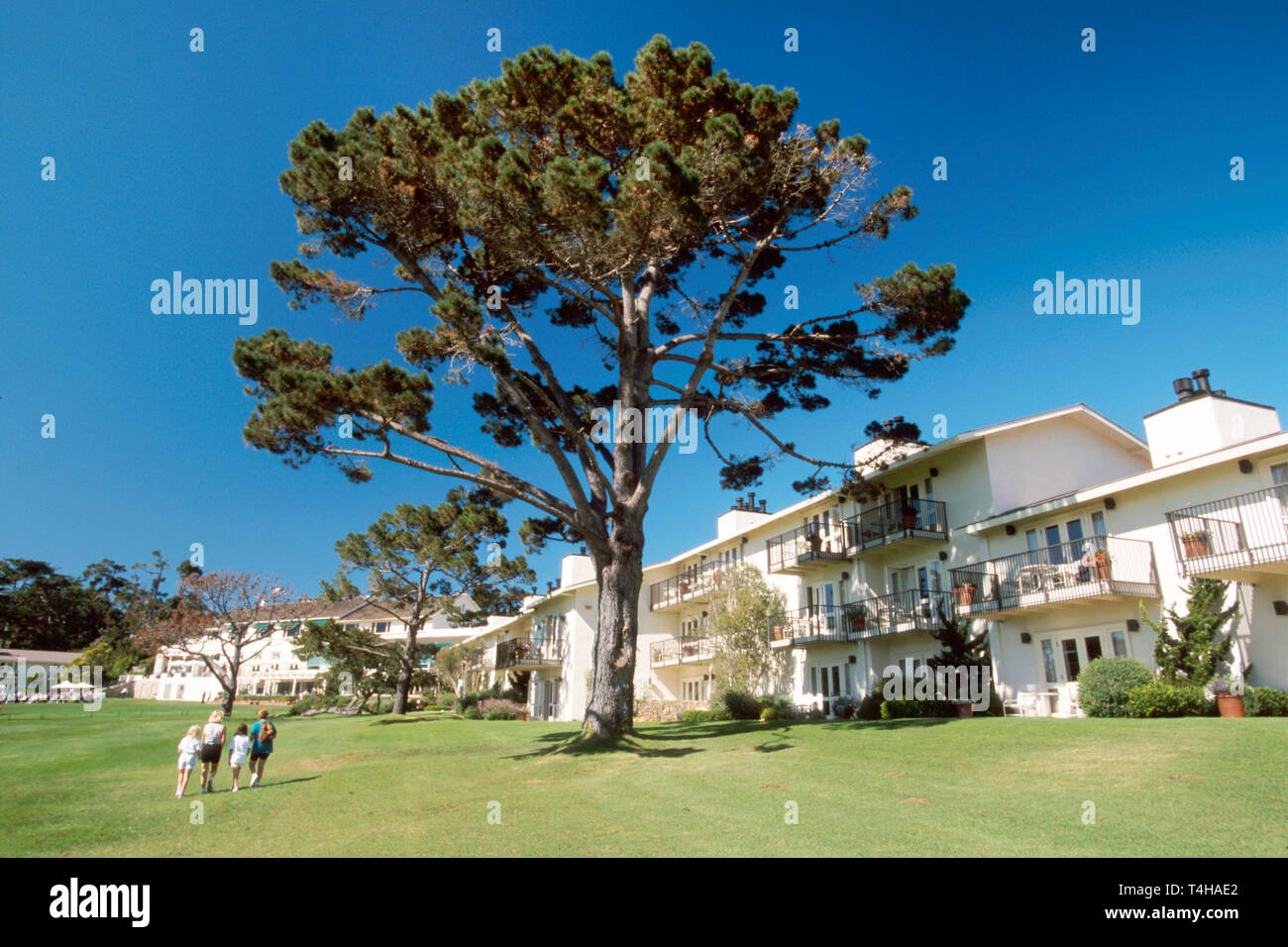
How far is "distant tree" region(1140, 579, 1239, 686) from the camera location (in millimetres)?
15320

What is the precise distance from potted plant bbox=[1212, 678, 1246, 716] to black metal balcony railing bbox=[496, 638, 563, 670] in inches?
1180

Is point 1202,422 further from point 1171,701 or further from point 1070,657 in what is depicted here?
point 1171,701

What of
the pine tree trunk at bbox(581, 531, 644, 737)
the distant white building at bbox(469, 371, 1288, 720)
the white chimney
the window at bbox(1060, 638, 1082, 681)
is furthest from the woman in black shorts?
the white chimney

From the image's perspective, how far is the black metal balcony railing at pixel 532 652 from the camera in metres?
40.3

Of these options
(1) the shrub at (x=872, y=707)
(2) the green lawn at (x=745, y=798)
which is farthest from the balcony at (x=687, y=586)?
(2) the green lawn at (x=745, y=798)

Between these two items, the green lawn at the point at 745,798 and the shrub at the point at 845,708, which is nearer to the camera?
the green lawn at the point at 745,798

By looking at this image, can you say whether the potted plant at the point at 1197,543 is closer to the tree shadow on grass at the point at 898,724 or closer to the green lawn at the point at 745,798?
the green lawn at the point at 745,798

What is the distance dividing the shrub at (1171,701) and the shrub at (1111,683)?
1.33 ft

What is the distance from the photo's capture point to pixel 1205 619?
15.4 meters

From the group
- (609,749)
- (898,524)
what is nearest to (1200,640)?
(898,524)

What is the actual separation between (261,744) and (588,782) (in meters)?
6.74

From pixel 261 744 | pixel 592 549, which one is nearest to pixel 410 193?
pixel 592 549

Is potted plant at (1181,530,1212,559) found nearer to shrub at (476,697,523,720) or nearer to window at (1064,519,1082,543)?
window at (1064,519,1082,543)
